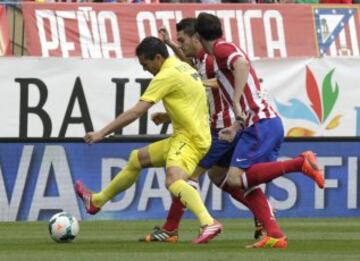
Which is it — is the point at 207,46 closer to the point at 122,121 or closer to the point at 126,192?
the point at 122,121

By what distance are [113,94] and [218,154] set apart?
7603 millimetres

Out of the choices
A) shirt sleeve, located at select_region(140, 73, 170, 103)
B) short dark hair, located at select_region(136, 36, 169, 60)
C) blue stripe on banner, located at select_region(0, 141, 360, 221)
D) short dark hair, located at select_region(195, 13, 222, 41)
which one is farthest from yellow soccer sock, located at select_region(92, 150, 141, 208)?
blue stripe on banner, located at select_region(0, 141, 360, 221)

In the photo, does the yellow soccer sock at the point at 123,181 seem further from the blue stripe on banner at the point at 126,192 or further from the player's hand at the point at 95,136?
the blue stripe on banner at the point at 126,192

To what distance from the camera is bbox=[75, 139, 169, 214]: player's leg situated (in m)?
14.0

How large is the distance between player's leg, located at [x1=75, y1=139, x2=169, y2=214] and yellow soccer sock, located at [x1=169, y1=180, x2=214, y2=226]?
0.59 metres

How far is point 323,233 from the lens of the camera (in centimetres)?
1609

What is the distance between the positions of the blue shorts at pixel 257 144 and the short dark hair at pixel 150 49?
116 centimetres

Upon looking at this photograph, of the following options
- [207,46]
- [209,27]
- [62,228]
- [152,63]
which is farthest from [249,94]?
[62,228]

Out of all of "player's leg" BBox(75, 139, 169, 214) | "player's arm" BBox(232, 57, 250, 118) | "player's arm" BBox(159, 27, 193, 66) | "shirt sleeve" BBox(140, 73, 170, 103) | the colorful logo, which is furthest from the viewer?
the colorful logo

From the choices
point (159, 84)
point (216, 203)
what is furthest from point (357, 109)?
point (159, 84)

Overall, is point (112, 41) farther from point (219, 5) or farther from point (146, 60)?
point (146, 60)

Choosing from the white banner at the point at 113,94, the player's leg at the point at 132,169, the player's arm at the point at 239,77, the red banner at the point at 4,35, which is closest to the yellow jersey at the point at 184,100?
the player's leg at the point at 132,169

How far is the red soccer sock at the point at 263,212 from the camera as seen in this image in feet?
42.3

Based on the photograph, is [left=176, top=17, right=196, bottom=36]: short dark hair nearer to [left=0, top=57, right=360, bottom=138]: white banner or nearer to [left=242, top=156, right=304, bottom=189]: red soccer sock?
[left=242, top=156, right=304, bottom=189]: red soccer sock
